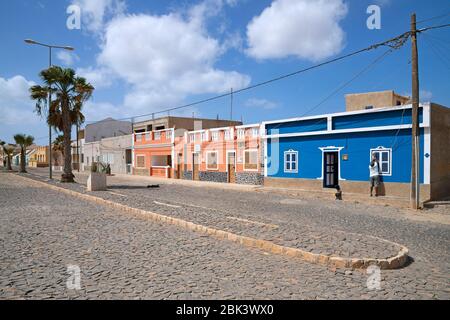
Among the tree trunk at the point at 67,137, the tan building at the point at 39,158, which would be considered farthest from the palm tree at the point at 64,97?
the tan building at the point at 39,158

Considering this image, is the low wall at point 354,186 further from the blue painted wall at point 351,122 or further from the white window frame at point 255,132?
the white window frame at point 255,132

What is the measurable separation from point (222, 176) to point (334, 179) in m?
9.06

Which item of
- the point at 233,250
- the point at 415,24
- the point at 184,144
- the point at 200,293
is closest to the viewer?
the point at 200,293

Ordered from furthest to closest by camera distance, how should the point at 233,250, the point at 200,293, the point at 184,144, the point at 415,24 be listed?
the point at 184,144
the point at 415,24
the point at 233,250
the point at 200,293

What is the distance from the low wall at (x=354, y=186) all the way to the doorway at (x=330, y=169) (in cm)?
61

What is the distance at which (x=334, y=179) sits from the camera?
58.9ft

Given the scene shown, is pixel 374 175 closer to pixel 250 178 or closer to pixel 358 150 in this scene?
pixel 358 150

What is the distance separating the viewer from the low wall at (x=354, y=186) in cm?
1388

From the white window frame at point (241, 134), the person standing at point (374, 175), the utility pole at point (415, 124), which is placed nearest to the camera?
the utility pole at point (415, 124)

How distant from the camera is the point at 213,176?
997 inches

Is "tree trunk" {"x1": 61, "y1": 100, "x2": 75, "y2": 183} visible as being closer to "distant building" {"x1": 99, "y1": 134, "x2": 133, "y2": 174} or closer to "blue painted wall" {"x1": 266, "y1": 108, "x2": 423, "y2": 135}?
"distant building" {"x1": 99, "y1": 134, "x2": 133, "y2": 174}

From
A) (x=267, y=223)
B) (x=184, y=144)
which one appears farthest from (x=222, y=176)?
(x=267, y=223)

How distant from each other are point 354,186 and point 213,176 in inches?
471
